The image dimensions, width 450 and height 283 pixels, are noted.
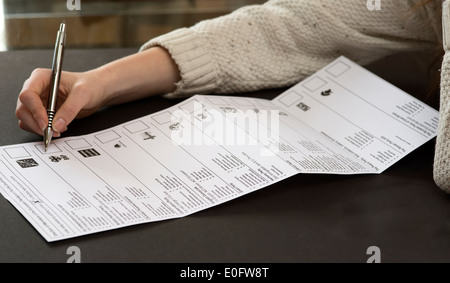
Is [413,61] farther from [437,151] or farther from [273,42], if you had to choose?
[437,151]

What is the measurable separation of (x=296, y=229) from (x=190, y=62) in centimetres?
34

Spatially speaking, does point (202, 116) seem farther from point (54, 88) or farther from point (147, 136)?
point (54, 88)

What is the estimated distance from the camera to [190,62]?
90 cm

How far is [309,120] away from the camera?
841 millimetres

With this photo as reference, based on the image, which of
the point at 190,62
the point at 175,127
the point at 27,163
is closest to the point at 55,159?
the point at 27,163

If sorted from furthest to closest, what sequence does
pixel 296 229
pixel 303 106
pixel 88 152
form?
pixel 303 106
pixel 88 152
pixel 296 229

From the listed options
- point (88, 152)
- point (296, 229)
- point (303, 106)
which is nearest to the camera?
point (296, 229)

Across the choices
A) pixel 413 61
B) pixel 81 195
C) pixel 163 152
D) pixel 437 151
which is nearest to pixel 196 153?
pixel 163 152

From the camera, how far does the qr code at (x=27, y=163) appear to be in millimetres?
712

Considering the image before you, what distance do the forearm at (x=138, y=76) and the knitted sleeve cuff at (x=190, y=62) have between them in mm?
12

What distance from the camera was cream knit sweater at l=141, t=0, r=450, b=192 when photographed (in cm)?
92

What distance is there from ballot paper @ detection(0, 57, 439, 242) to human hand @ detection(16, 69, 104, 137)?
27 mm

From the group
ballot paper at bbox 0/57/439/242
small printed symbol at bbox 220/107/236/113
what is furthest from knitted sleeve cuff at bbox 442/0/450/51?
small printed symbol at bbox 220/107/236/113

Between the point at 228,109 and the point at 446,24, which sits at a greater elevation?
the point at 446,24
